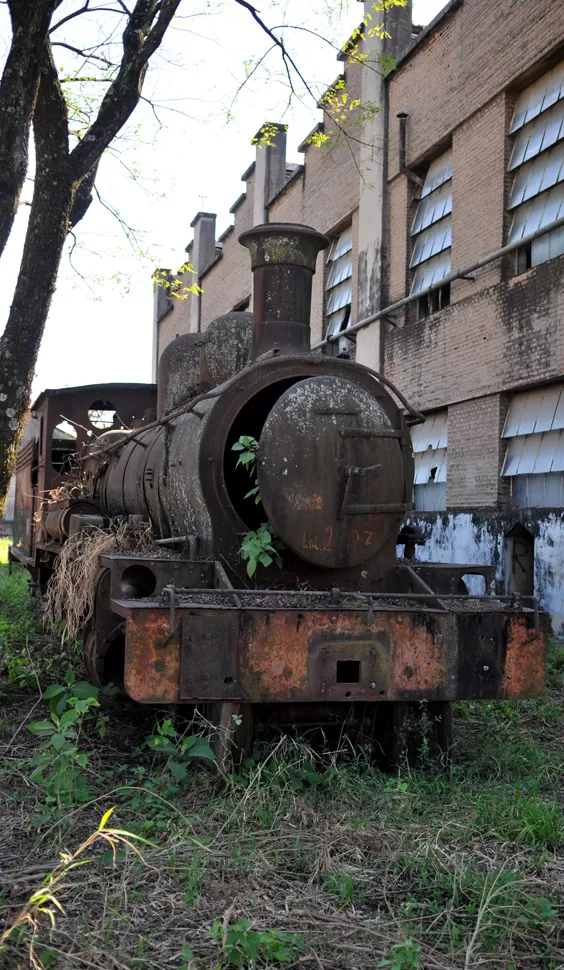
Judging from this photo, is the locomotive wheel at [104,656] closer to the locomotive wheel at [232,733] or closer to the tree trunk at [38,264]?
the locomotive wheel at [232,733]

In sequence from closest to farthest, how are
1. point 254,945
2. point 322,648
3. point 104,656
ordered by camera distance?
point 254,945, point 322,648, point 104,656

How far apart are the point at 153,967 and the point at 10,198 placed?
558 cm

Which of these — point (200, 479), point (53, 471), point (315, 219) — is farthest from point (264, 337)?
point (315, 219)

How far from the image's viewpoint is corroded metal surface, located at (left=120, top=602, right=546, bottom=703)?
433 cm

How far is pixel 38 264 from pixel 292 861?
498cm

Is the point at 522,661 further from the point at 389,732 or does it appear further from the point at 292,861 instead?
the point at 292,861

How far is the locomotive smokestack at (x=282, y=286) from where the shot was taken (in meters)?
5.90

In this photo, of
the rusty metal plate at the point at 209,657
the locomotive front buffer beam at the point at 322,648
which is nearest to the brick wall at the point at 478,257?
the locomotive front buffer beam at the point at 322,648

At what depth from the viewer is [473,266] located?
1193 cm

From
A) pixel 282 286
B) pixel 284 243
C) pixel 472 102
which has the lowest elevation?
pixel 282 286

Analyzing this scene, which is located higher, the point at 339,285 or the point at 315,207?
the point at 315,207

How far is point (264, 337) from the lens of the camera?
591cm

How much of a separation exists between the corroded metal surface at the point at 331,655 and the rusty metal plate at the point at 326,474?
0.55 m

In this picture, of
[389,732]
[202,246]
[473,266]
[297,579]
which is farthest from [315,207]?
[389,732]
